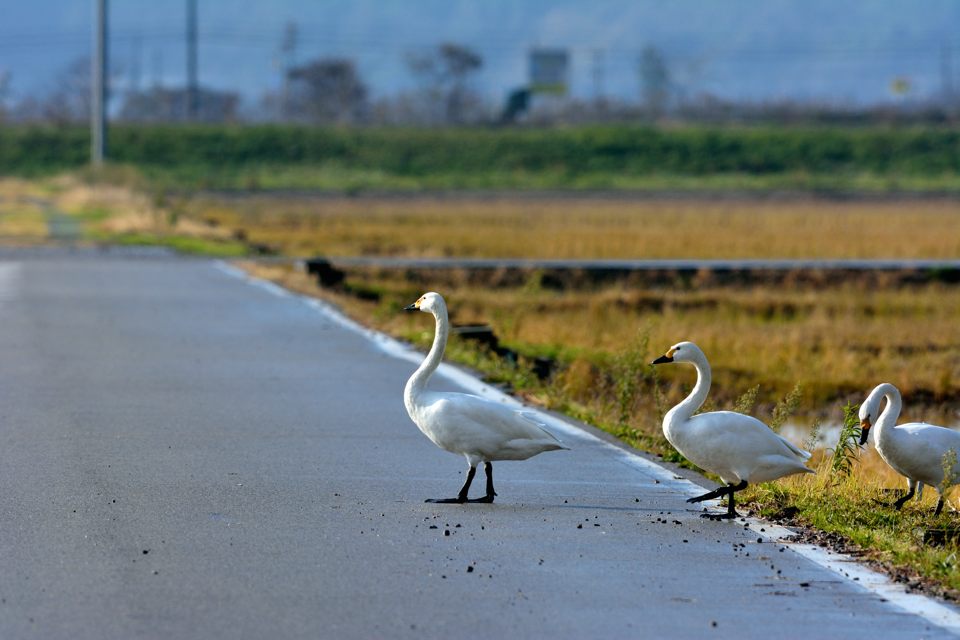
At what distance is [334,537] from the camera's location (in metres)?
8.24

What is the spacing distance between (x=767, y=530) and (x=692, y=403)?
0.84 m

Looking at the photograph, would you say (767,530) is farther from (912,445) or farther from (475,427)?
(475,427)

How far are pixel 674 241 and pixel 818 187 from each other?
39.9m

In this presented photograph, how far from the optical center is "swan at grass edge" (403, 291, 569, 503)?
8961mm

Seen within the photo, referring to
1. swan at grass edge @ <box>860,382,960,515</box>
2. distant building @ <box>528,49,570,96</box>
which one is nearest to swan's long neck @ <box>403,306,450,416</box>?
swan at grass edge @ <box>860,382,960,515</box>

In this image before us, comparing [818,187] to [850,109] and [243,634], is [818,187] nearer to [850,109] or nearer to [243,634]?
[850,109]

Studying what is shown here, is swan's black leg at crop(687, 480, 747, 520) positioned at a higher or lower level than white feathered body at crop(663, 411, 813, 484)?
lower

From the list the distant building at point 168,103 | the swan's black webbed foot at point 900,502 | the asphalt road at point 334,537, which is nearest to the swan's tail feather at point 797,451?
the asphalt road at point 334,537

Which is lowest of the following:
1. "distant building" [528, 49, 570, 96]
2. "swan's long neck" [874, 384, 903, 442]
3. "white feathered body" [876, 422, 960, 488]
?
"white feathered body" [876, 422, 960, 488]

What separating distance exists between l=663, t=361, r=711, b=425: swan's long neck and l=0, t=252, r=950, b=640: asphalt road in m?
0.53

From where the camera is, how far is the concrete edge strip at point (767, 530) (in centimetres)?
699

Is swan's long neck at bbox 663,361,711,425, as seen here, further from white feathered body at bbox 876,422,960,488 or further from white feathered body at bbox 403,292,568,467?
white feathered body at bbox 876,422,960,488

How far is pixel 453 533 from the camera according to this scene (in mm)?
8383

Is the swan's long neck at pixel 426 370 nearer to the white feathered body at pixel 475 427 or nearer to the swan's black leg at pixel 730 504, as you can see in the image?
the white feathered body at pixel 475 427
